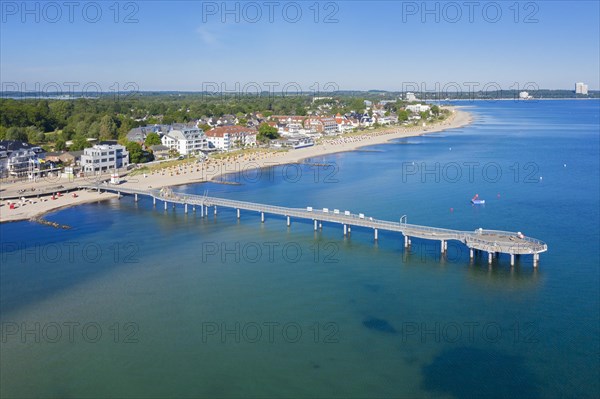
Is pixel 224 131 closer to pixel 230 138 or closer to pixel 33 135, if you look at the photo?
pixel 230 138

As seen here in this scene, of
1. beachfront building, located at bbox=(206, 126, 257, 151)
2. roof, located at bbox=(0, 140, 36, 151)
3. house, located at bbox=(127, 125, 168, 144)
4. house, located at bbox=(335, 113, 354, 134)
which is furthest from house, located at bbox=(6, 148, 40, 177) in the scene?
house, located at bbox=(335, 113, 354, 134)

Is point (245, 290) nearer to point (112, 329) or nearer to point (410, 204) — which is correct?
point (112, 329)

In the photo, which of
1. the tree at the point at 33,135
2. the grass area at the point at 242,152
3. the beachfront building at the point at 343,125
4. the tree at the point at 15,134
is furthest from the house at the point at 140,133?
the beachfront building at the point at 343,125

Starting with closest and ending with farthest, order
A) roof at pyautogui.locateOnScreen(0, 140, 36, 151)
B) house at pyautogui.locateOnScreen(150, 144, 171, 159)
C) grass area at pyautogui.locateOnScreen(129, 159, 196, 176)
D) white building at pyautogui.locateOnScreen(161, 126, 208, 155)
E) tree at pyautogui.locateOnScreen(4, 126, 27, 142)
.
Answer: roof at pyautogui.locateOnScreen(0, 140, 36, 151) → grass area at pyautogui.locateOnScreen(129, 159, 196, 176) → house at pyautogui.locateOnScreen(150, 144, 171, 159) → tree at pyautogui.locateOnScreen(4, 126, 27, 142) → white building at pyautogui.locateOnScreen(161, 126, 208, 155)

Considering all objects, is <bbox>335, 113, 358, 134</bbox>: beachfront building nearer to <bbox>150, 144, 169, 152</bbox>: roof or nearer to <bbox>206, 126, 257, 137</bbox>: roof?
<bbox>206, 126, 257, 137</bbox>: roof

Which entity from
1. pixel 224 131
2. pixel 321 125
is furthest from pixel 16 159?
pixel 321 125

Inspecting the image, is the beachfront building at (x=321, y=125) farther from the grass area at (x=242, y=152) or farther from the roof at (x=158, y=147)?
the roof at (x=158, y=147)

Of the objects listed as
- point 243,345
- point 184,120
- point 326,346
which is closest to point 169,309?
point 243,345
